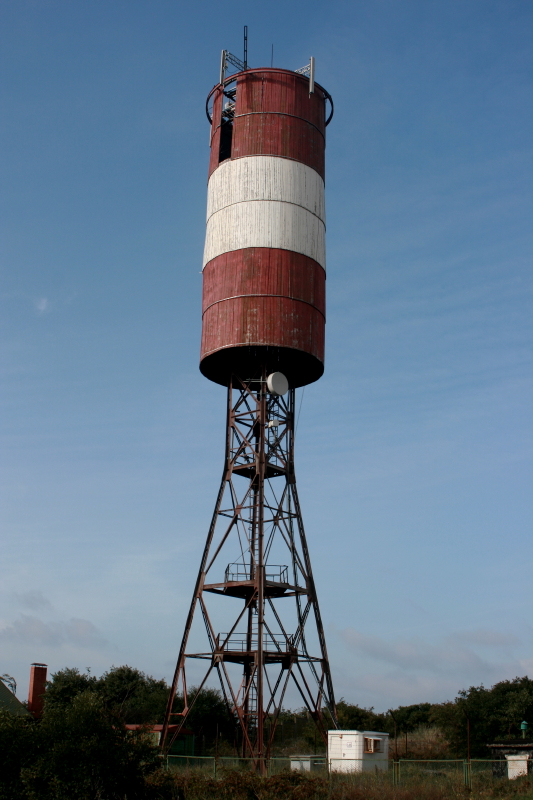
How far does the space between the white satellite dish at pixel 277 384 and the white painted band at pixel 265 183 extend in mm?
7270

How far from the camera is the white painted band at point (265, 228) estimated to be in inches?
1358

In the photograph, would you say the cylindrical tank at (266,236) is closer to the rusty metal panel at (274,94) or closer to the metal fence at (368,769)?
the rusty metal panel at (274,94)

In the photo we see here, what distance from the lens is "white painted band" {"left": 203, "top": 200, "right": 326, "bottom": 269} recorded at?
3450 cm

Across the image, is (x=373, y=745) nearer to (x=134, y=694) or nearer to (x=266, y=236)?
(x=266, y=236)

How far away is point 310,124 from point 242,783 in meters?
26.0

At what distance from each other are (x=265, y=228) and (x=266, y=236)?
13.5 inches

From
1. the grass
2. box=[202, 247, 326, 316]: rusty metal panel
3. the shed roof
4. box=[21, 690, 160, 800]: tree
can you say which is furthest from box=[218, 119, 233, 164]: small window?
the shed roof

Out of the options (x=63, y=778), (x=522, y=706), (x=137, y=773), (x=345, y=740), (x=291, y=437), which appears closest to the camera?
(x=63, y=778)

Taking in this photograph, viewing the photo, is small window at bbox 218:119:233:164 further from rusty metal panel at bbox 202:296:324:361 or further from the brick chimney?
the brick chimney

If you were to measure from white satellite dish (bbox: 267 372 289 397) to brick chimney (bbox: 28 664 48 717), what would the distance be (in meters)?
24.7

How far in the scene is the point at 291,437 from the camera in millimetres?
34844

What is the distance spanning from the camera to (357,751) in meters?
30.7

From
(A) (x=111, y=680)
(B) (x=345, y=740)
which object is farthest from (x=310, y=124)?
(A) (x=111, y=680)

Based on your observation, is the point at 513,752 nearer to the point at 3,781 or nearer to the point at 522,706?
the point at 522,706
